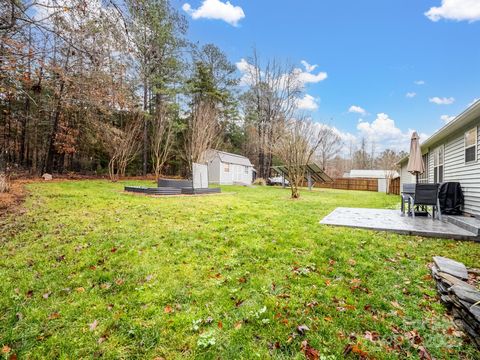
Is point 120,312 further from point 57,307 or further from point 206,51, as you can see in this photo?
point 206,51

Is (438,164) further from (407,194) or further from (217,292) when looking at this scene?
(217,292)

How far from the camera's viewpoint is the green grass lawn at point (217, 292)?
7.23 feet

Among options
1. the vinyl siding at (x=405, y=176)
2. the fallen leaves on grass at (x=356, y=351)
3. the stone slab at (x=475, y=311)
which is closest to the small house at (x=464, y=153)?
the stone slab at (x=475, y=311)

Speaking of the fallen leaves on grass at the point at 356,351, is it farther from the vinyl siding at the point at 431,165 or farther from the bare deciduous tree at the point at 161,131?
the bare deciduous tree at the point at 161,131

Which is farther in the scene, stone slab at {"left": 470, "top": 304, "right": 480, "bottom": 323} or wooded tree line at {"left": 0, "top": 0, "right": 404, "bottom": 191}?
wooded tree line at {"left": 0, "top": 0, "right": 404, "bottom": 191}

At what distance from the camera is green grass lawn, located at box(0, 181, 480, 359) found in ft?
7.23

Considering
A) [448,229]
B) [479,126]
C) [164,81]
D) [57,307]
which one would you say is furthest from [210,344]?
[164,81]

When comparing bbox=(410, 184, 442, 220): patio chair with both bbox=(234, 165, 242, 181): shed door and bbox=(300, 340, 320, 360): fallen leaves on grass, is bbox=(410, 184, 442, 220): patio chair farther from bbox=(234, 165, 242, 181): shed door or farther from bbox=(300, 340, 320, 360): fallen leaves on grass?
bbox=(234, 165, 242, 181): shed door

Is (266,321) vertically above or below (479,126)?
below

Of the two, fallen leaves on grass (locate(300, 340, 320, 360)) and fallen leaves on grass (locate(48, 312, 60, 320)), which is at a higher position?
fallen leaves on grass (locate(48, 312, 60, 320))

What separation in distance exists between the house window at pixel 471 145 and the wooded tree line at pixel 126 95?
672cm

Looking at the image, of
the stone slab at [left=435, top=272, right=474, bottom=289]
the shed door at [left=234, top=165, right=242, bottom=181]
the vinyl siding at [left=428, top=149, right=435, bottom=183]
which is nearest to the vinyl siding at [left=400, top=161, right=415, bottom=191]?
the vinyl siding at [left=428, top=149, right=435, bottom=183]

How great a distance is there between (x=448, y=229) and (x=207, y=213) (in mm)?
5694

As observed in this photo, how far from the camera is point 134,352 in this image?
2135 millimetres
